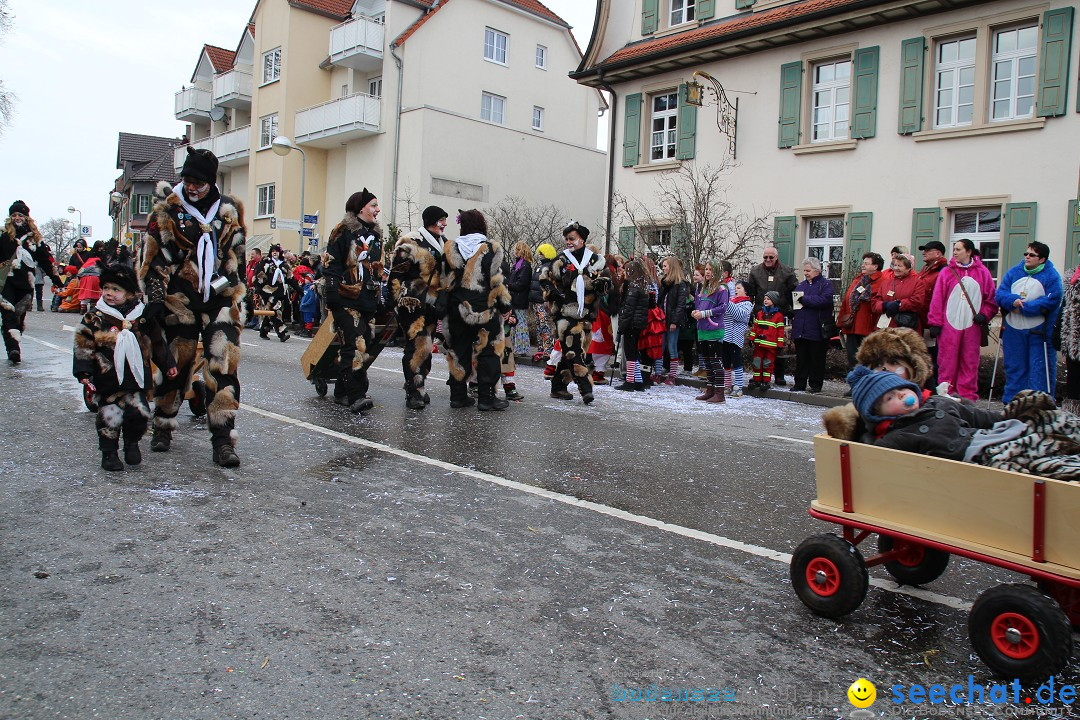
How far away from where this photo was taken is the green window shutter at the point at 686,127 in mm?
21484

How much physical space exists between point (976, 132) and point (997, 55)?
149 centimetres

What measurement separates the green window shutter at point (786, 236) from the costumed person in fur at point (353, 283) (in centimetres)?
1245

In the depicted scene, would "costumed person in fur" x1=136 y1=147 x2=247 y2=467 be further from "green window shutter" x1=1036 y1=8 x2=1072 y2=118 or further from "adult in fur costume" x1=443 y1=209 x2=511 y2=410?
"green window shutter" x1=1036 y1=8 x2=1072 y2=118

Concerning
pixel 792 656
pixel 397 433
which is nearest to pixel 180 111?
pixel 397 433

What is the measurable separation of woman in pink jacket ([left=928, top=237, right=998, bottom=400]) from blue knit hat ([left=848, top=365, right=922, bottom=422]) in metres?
7.69

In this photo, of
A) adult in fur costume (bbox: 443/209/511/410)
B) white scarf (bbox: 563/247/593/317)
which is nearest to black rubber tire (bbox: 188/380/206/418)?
adult in fur costume (bbox: 443/209/511/410)

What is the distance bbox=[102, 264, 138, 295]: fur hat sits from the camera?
19.9 ft

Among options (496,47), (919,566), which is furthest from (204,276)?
(496,47)

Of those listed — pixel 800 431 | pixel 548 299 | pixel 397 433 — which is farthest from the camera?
pixel 548 299

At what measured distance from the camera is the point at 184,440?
23.3ft

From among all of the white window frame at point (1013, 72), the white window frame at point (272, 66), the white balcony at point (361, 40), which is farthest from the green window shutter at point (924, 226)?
the white window frame at point (272, 66)

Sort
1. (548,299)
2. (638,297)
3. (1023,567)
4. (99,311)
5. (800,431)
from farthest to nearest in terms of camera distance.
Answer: (638,297) < (548,299) < (800,431) < (99,311) < (1023,567)

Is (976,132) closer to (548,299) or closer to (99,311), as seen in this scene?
(548,299)

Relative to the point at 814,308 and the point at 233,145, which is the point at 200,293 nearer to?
the point at 814,308
